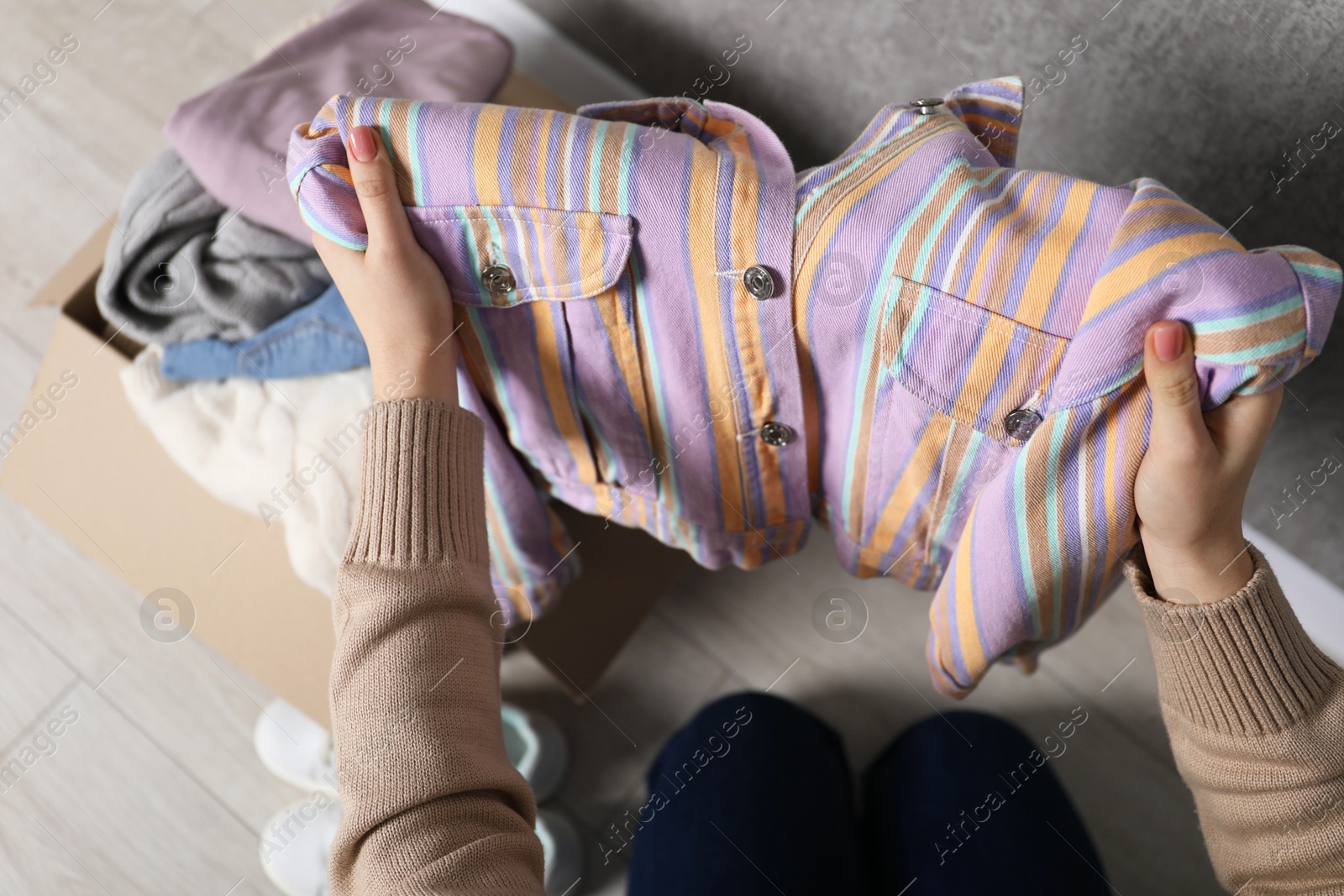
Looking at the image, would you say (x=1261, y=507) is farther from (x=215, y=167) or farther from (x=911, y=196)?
(x=215, y=167)

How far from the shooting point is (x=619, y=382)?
2.05 ft

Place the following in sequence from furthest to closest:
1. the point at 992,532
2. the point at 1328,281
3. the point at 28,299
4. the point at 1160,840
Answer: the point at 28,299 < the point at 1160,840 < the point at 992,532 < the point at 1328,281

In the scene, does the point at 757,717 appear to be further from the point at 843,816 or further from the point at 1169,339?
the point at 1169,339

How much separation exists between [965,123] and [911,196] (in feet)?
0.37

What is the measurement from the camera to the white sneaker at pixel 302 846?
1.05 m

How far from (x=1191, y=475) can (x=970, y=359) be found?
5.1 inches

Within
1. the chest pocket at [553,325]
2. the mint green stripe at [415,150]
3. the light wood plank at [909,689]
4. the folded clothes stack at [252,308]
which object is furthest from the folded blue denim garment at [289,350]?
the light wood plank at [909,689]

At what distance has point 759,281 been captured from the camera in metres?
0.52

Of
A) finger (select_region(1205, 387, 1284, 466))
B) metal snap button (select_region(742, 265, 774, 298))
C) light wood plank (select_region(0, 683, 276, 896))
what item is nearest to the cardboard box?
light wood plank (select_region(0, 683, 276, 896))

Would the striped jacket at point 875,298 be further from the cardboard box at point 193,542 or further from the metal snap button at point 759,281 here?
the cardboard box at point 193,542

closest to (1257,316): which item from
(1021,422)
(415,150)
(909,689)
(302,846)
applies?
(1021,422)

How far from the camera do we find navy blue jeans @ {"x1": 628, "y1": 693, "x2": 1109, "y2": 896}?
2.53 feet

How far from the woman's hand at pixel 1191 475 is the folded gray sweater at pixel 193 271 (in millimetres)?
791

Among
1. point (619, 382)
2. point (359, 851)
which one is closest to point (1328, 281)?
point (619, 382)
